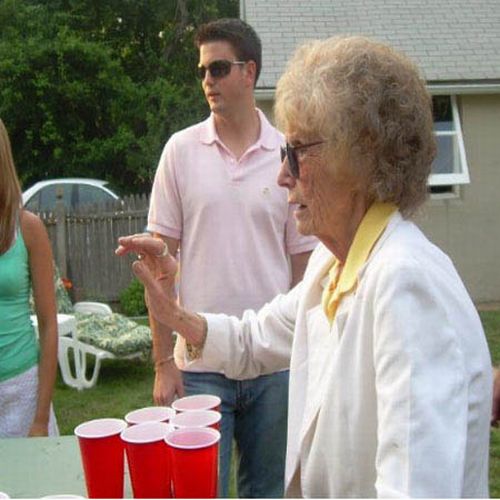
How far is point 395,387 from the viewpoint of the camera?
4.94 ft

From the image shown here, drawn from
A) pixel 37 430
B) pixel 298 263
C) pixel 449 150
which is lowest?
pixel 37 430

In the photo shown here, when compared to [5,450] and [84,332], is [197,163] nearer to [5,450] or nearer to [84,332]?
[5,450]

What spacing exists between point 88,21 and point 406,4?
41.5 feet

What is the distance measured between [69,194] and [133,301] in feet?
16.1

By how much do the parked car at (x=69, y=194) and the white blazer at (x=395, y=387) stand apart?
12671 millimetres

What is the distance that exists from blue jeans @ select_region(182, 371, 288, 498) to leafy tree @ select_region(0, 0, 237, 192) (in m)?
16.5

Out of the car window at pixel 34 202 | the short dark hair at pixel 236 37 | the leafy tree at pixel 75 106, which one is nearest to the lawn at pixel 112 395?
the short dark hair at pixel 236 37

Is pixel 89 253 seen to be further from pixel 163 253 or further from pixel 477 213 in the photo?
pixel 163 253

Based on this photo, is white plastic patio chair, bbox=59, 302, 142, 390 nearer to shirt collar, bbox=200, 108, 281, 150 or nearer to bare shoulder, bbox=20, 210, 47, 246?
bare shoulder, bbox=20, 210, 47, 246

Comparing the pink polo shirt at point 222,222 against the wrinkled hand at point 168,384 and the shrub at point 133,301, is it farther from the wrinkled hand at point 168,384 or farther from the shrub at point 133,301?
the shrub at point 133,301

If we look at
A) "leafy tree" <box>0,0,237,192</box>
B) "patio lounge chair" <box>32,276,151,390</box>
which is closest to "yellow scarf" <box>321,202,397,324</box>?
"patio lounge chair" <box>32,276,151,390</box>

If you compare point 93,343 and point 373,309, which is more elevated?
point 373,309

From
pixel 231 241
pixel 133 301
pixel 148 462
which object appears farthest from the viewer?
pixel 133 301

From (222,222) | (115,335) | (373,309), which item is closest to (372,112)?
(373,309)
